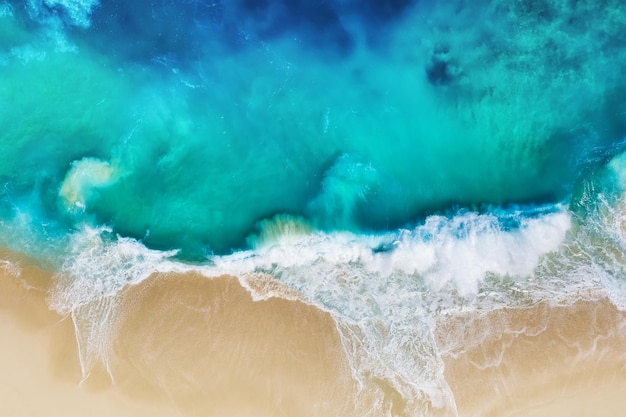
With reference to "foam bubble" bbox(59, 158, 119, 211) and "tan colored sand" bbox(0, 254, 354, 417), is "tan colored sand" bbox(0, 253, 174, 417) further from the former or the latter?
"foam bubble" bbox(59, 158, 119, 211)

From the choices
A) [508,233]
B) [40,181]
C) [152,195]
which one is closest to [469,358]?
[508,233]

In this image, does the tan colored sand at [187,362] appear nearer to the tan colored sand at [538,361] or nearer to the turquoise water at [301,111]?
the turquoise water at [301,111]

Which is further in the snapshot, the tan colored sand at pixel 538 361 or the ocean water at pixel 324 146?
the ocean water at pixel 324 146

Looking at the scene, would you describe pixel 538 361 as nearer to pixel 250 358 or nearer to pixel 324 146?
pixel 250 358

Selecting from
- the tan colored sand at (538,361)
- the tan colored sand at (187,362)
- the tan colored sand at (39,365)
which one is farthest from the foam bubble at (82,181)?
the tan colored sand at (538,361)

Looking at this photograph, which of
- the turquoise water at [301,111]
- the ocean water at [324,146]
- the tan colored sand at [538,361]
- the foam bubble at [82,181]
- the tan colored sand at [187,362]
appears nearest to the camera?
the tan colored sand at [187,362]

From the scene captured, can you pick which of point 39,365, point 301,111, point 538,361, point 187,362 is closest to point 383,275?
point 538,361

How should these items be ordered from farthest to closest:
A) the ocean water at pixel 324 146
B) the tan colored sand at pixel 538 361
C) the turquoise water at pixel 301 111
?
the turquoise water at pixel 301 111 < the ocean water at pixel 324 146 < the tan colored sand at pixel 538 361
